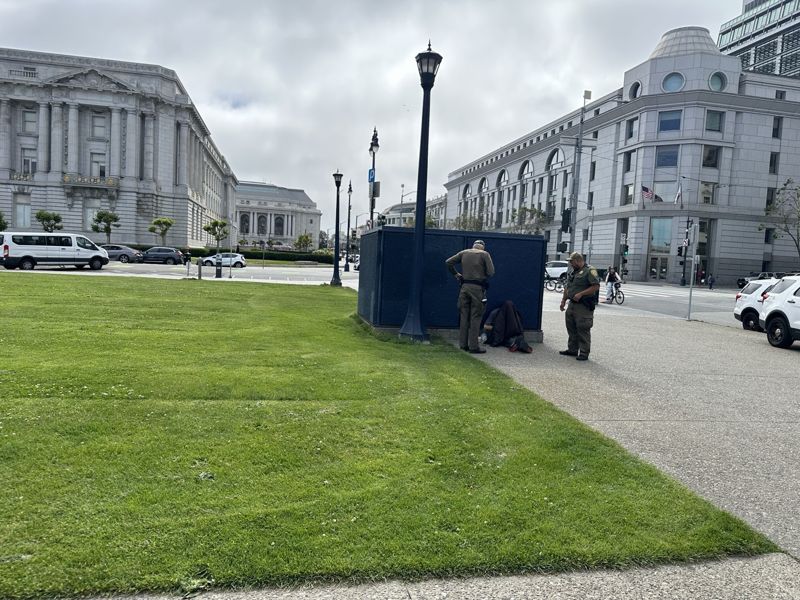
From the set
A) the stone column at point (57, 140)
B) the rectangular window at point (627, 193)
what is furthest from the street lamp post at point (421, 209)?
the stone column at point (57, 140)

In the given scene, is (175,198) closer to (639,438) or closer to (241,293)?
(241,293)

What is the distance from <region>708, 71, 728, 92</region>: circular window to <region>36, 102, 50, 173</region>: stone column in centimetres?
7779

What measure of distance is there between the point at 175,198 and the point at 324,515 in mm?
83910

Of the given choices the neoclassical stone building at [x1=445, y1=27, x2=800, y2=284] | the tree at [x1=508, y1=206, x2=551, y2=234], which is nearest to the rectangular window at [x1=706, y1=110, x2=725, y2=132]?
the neoclassical stone building at [x1=445, y1=27, x2=800, y2=284]

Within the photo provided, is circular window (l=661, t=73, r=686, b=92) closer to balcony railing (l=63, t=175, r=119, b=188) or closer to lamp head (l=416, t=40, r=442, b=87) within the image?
lamp head (l=416, t=40, r=442, b=87)

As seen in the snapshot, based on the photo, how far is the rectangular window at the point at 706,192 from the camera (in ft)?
192

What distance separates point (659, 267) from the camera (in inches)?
2359

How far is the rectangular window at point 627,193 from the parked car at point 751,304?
47.2 meters

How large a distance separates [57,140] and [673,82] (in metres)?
73.2

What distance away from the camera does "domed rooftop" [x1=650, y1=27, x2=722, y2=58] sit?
59.5 m

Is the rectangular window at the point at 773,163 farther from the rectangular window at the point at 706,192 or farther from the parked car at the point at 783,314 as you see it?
the parked car at the point at 783,314

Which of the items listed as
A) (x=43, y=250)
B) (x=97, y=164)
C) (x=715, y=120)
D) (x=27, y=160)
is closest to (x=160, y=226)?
(x=97, y=164)

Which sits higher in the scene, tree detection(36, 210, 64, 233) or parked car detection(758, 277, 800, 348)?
tree detection(36, 210, 64, 233)

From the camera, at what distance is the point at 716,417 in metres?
6.45
